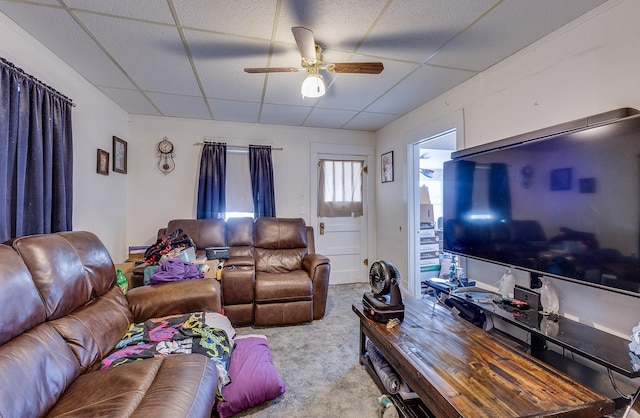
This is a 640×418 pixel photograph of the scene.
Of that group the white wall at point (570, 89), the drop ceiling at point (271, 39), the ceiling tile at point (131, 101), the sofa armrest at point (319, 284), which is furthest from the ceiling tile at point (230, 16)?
the sofa armrest at point (319, 284)

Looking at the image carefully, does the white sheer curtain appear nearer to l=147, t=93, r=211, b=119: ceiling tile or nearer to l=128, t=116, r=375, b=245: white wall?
l=128, t=116, r=375, b=245: white wall

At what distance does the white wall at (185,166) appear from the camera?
11.9 ft

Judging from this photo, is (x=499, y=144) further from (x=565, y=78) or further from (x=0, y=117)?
(x=0, y=117)

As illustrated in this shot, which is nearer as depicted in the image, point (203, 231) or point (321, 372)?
point (321, 372)

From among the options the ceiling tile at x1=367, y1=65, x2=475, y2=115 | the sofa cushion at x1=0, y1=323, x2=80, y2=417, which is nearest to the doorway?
the ceiling tile at x1=367, y1=65, x2=475, y2=115

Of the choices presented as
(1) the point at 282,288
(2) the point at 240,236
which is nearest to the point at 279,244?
(2) the point at 240,236

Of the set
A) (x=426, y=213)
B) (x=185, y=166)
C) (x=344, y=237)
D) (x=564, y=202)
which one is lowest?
(x=344, y=237)

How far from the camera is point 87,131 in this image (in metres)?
2.67

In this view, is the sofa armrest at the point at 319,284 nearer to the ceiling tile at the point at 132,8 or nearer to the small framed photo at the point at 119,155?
the ceiling tile at the point at 132,8

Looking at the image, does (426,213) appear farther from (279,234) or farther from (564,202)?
(564,202)

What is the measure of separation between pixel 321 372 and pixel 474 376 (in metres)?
1.15

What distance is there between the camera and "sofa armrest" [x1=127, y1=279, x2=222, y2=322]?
1843mm

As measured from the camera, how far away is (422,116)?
10.7 feet

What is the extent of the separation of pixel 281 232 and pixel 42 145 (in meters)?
2.27
